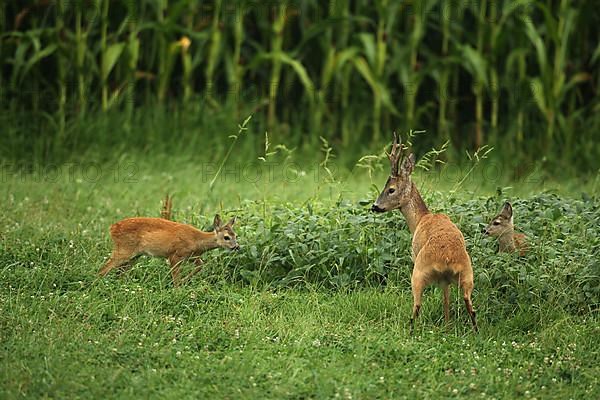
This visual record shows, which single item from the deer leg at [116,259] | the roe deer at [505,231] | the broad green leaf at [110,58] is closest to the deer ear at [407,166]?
the roe deer at [505,231]

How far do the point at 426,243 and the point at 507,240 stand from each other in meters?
1.01

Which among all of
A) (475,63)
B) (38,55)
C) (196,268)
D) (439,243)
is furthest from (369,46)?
(439,243)

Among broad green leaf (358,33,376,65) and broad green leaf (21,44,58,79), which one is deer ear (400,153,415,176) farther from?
broad green leaf (21,44,58,79)

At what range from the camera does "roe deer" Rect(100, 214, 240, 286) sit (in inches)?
279

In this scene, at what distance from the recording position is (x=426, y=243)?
6.40m

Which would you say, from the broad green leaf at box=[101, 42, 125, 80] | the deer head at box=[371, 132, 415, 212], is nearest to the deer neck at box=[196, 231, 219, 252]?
the deer head at box=[371, 132, 415, 212]

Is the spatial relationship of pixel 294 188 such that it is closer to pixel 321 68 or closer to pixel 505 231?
pixel 321 68

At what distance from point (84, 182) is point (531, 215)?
4544mm

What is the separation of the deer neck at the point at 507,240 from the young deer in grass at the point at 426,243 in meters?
0.55

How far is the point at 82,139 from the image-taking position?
11.2 m

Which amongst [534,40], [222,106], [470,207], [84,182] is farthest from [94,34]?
[470,207]

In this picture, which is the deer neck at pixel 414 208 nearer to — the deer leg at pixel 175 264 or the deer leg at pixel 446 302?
the deer leg at pixel 446 302

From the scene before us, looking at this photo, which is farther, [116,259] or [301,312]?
[116,259]

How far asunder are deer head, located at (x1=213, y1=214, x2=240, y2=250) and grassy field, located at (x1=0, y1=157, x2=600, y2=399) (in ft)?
0.54
